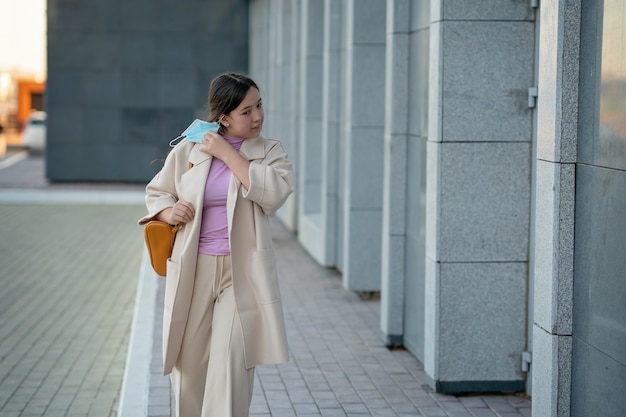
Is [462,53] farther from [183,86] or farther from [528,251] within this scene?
[183,86]

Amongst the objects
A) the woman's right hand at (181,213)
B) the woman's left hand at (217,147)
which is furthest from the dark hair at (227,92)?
the woman's right hand at (181,213)

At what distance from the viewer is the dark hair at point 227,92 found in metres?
4.97

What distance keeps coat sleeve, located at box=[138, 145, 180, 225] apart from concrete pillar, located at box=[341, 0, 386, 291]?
5.69 m

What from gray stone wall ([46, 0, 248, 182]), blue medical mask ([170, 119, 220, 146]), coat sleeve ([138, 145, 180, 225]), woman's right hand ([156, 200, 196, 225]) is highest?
gray stone wall ([46, 0, 248, 182])

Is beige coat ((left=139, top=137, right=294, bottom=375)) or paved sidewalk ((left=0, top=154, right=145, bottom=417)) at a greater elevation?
beige coat ((left=139, top=137, right=294, bottom=375))

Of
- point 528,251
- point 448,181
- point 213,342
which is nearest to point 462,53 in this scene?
point 448,181

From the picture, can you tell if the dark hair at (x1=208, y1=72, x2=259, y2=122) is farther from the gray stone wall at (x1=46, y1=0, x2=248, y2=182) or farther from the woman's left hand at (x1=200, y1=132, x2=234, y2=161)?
the gray stone wall at (x1=46, y1=0, x2=248, y2=182)

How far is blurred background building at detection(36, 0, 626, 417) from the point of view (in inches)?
190

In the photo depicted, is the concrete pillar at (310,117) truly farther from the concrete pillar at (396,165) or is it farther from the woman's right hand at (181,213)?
the woman's right hand at (181,213)

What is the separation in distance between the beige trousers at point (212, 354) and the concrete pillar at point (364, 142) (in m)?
5.93

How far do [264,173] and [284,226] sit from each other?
13.1 m

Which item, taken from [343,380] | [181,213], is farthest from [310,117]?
[181,213]

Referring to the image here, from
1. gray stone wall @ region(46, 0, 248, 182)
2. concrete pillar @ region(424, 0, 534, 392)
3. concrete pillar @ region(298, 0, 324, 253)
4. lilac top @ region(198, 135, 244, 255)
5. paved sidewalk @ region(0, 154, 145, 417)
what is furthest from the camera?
gray stone wall @ region(46, 0, 248, 182)

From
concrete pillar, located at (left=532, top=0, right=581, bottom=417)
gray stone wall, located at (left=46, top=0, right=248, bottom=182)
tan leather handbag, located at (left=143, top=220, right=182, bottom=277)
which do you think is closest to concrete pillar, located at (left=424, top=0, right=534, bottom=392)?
concrete pillar, located at (left=532, top=0, right=581, bottom=417)
